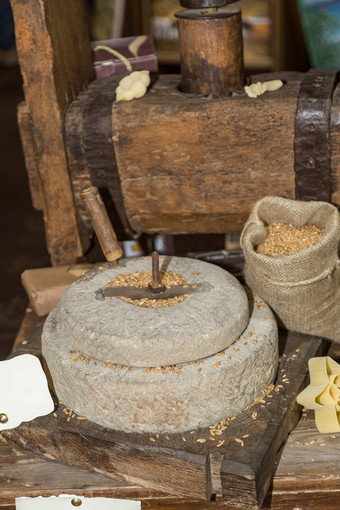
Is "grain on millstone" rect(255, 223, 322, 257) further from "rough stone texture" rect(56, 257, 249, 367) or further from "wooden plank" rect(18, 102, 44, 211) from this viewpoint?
"wooden plank" rect(18, 102, 44, 211)

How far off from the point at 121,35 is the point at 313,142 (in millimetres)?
3563

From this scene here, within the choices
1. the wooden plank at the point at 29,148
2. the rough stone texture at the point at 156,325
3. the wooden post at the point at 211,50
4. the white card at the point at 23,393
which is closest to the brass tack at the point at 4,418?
the white card at the point at 23,393

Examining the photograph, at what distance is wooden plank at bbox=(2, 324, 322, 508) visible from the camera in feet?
5.58

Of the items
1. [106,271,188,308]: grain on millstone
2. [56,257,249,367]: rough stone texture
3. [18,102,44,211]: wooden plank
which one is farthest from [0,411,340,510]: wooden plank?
[18,102,44,211]: wooden plank

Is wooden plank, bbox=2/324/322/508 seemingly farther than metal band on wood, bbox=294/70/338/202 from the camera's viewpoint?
No

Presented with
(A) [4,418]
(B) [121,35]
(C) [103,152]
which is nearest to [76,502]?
(A) [4,418]

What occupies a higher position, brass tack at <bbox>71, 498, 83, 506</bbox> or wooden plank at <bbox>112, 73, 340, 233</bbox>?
wooden plank at <bbox>112, 73, 340, 233</bbox>

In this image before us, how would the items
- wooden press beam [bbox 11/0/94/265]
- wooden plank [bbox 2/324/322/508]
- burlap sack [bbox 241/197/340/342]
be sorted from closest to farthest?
1. wooden plank [bbox 2/324/322/508]
2. burlap sack [bbox 241/197/340/342]
3. wooden press beam [bbox 11/0/94/265]

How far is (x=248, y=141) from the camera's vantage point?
2.29 m

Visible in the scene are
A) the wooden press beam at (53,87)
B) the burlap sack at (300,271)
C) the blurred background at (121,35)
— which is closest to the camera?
the burlap sack at (300,271)

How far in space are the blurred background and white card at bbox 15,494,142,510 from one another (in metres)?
1.12

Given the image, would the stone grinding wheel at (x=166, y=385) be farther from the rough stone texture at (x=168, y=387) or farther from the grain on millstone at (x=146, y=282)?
the grain on millstone at (x=146, y=282)

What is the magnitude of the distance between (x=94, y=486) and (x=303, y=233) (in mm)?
909

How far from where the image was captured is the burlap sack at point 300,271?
205cm
